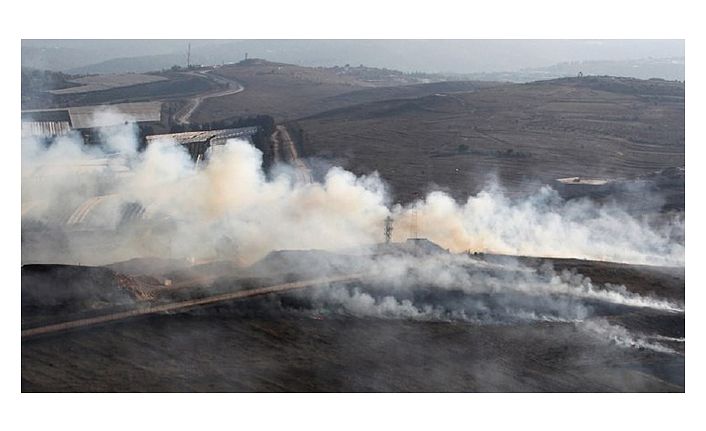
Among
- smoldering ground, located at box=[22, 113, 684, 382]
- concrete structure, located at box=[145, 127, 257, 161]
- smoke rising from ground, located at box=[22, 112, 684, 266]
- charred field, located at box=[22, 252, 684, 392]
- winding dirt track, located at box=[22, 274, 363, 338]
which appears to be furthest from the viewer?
concrete structure, located at box=[145, 127, 257, 161]

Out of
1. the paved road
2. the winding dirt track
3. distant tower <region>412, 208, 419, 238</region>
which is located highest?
the paved road

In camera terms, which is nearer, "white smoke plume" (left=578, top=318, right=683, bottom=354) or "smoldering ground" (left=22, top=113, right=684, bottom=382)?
"white smoke plume" (left=578, top=318, right=683, bottom=354)

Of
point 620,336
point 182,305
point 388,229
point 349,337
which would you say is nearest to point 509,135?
point 388,229

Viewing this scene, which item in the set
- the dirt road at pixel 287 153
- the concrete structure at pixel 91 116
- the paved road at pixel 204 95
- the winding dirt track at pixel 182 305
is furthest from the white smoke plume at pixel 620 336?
the paved road at pixel 204 95

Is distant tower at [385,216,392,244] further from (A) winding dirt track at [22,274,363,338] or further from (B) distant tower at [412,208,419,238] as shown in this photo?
(A) winding dirt track at [22,274,363,338]

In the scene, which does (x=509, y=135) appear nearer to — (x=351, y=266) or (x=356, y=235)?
(x=356, y=235)

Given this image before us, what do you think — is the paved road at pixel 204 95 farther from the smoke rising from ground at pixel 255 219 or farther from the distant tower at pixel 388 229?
the distant tower at pixel 388 229

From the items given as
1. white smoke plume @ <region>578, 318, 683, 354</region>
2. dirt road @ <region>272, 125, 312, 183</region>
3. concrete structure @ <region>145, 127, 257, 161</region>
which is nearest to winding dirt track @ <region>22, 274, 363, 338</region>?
white smoke plume @ <region>578, 318, 683, 354</region>

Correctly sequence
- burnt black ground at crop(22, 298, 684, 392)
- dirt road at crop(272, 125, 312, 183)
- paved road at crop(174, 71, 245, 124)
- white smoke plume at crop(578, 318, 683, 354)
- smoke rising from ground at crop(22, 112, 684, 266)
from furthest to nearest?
paved road at crop(174, 71, 245, 124) → dirt road at crop(272, 125, 312, 183) → smoke rising from ground at crop(22, 112, 684, 266) → white smoke plume at crop(578, 318, 683, 354) → burnt black ground at crop(22, 298, 684, 392)

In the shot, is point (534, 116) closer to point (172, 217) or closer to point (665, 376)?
point (172, 217)
